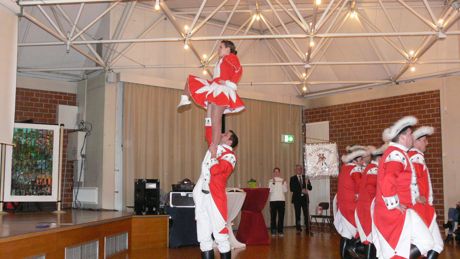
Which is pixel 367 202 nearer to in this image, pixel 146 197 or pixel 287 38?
pixel 146 197

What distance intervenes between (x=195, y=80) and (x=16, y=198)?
5.65 m

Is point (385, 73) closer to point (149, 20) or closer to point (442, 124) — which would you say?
point (442, 124)

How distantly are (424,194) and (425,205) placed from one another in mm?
184

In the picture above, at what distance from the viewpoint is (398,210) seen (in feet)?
14.0

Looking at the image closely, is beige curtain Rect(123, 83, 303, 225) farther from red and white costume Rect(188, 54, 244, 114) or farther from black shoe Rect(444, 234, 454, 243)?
red and white costume Rect(188, 54, 244, 114)

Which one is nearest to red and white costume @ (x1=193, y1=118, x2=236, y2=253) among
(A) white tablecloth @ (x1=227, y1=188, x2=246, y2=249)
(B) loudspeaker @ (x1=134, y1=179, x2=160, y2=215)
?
(A) white tablecloth @ (x1=227, y1=188, x2=246, y2=249)

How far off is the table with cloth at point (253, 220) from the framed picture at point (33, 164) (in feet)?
10.8

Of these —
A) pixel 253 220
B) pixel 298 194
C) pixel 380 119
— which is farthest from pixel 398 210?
pixel 380 119

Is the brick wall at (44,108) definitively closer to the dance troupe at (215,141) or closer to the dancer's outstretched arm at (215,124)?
the dance troupe at (215,141)

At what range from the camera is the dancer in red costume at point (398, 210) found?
14.0 ft

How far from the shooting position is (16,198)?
Result: 8812 mm

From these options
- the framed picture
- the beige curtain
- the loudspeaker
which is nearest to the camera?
the framed picture

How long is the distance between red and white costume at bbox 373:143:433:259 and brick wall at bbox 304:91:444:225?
24.8 feet

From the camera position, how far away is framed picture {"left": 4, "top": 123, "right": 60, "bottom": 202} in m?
8.88
